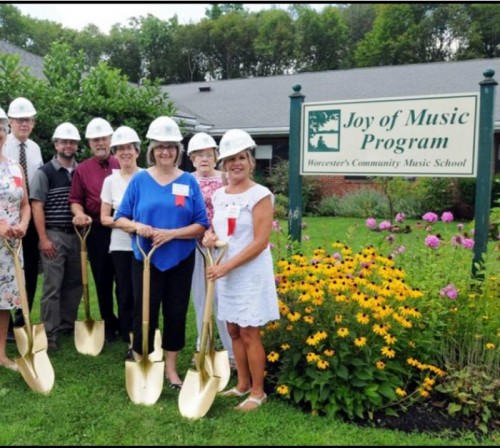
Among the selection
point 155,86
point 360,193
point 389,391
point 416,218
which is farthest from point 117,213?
point 360,193

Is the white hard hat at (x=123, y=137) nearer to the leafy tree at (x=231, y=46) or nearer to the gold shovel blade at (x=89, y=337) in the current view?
the gold shovel blade at (x=89, y=337)

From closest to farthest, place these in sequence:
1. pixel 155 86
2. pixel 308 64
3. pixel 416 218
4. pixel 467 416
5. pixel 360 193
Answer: pixel 467 416 < pixel 155 86 < pixel 416 218 < pixel 360 193 < pixel 308 64

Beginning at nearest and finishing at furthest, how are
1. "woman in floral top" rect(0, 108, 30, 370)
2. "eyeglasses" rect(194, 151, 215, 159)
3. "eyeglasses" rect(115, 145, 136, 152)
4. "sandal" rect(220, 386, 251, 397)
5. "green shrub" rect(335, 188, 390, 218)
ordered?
"sandal" rect(220, 386, 251, 397) < "woman in floral top" rect(0, 108, 30, 370) < "eyeglasses" rect(194, 151, 215, 159) < "eyeglasses" rect(115, 145, 136, 152) < "green shrub" rect(335, 188, 390, 218)

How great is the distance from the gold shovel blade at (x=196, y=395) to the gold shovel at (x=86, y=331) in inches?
56.8

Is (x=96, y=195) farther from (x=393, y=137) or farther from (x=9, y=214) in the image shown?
(x=393, y=137)

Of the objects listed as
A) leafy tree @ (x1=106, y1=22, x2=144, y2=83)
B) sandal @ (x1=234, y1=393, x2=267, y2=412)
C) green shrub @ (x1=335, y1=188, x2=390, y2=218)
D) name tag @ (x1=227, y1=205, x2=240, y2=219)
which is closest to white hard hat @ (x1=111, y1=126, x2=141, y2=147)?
name tag @ (x1=227, y1=205, x2=240, y2=219)

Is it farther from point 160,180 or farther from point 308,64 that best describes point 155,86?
point 308,64

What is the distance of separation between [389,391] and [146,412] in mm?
1591

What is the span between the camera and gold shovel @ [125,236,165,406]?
374cm

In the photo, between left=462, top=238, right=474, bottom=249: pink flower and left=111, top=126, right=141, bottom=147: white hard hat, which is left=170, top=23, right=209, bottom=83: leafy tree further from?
left=462, top=238, right=474, bottom=249: pink flower

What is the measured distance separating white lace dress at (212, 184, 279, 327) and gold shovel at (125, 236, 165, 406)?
550 mm

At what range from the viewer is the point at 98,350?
4.88 metres

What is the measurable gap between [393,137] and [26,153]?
3237 millimetres

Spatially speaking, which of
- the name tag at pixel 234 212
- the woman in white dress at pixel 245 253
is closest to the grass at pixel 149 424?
the woman in white dress at pixel 245 253
